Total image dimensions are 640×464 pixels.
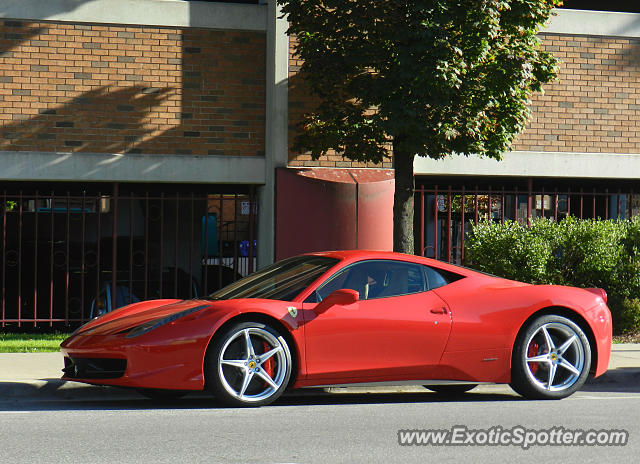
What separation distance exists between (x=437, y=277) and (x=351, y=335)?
103 centimetres

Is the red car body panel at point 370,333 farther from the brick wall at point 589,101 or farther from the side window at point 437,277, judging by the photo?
the brick wall at point 589,101

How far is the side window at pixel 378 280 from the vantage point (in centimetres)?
791

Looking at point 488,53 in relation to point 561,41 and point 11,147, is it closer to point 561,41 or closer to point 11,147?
point 561,41

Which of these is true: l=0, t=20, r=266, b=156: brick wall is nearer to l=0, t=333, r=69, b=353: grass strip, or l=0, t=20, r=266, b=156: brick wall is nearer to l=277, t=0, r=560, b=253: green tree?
l=277, t=0, r=560, b=253: green tree

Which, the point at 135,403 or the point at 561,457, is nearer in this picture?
the point at 561,457

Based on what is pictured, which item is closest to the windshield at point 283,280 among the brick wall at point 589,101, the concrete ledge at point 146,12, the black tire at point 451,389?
the black tire at point 451,389

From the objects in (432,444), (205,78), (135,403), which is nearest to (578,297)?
(432,444)

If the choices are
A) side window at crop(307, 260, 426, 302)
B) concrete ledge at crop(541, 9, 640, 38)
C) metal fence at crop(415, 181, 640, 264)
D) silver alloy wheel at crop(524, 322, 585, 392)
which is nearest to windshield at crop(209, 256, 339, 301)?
Answer: side window at crop(307, 260, 426, 302)

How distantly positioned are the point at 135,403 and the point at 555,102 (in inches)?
384

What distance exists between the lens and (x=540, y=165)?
50.2ft

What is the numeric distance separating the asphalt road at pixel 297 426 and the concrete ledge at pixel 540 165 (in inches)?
257

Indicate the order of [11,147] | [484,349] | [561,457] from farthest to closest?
[11,147] < [484,349] < [561,457]

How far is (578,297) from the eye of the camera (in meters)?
8.42

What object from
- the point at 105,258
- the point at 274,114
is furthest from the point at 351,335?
the point at 105,258
